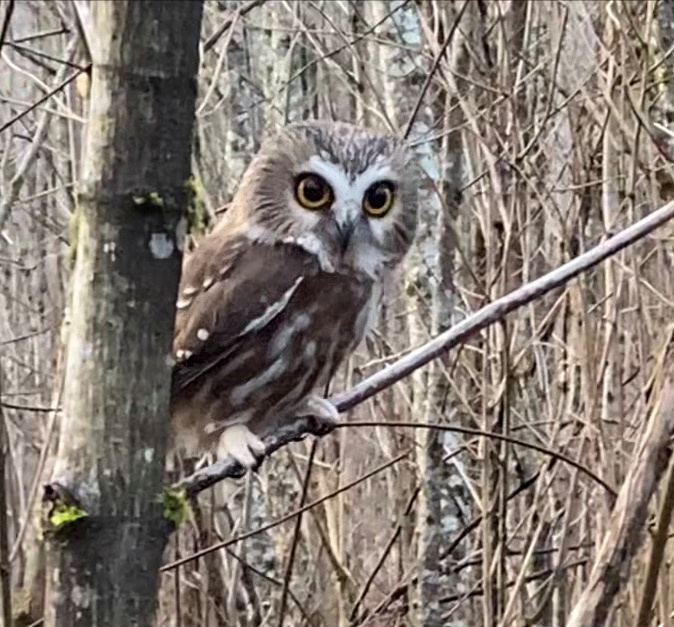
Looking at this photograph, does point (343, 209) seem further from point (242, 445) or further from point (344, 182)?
point (242, 445)

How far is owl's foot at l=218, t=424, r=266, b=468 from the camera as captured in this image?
6.54 ft

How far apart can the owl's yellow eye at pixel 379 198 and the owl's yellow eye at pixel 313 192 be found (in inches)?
2.9

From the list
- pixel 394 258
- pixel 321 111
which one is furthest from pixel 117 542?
pixel 321 111

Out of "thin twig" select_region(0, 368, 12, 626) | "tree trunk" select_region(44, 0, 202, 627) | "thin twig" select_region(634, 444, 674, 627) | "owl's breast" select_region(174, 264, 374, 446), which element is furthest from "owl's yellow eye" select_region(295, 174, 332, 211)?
"tree trunk" select_region(44, 0, 202, 627)

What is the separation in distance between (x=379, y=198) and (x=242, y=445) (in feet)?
1.67

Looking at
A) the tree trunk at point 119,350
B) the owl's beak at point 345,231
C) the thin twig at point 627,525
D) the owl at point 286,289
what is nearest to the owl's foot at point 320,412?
the owl at point 286,289

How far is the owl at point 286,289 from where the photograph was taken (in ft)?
6.83

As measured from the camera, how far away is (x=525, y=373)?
315 cm

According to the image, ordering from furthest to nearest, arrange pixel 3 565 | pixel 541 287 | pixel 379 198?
pixel 379 198, pixel 3 565, pixel 541 287

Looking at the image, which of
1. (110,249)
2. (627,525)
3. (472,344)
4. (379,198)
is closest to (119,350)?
(110,249)

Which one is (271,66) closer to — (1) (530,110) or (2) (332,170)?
(1) (530,110)

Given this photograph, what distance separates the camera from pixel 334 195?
6.91ft

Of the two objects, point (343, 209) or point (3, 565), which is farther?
point (343, 209)

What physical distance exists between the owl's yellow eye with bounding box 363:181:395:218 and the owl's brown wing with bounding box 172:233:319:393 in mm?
149
